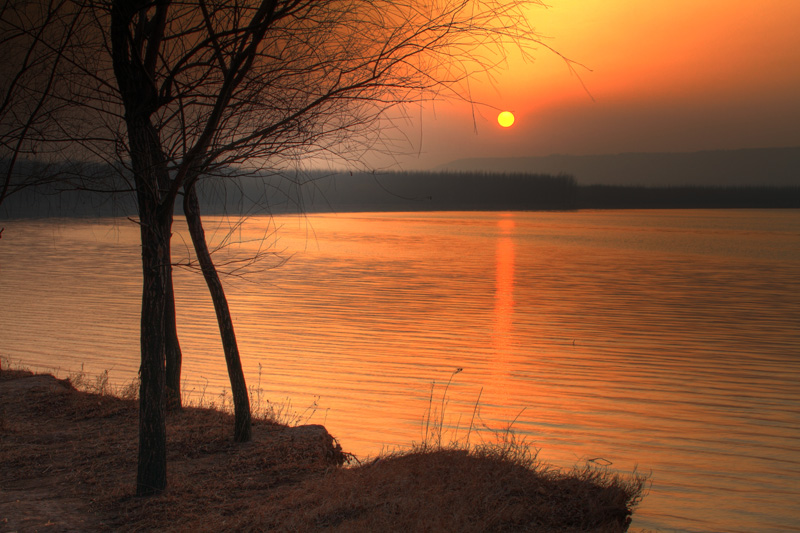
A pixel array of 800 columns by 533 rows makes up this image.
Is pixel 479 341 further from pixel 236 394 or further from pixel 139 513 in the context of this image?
pixel 139 513

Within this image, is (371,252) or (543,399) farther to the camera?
(371,252)

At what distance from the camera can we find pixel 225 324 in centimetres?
545

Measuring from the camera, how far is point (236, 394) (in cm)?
555

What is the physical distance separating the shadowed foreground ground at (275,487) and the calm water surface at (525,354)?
116 cm

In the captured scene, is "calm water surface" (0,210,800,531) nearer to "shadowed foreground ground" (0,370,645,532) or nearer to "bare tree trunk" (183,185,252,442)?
"bare tree trunk" (183,185,252,442)

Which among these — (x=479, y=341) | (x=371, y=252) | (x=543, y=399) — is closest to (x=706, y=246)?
(x=371, y=252)

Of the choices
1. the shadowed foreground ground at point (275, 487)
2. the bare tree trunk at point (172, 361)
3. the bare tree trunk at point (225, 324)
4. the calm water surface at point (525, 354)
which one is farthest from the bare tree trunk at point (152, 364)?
the bare tree trunk at point (172, 361)

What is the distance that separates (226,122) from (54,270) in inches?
840

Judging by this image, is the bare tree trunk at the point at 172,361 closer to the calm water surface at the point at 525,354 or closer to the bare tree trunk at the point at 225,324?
the calm water surface at the point at 525,354

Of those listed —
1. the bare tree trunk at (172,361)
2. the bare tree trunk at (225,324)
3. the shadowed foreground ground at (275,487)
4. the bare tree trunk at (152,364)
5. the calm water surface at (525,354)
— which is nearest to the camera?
the shadowed foreground ground at (275,487)

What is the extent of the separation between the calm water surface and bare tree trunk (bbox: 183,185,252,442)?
A: 258 mm

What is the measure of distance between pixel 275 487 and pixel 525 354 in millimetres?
7007

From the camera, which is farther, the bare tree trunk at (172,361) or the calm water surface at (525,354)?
the calm water surface at (525,354)

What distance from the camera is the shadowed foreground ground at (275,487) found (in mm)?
3959
